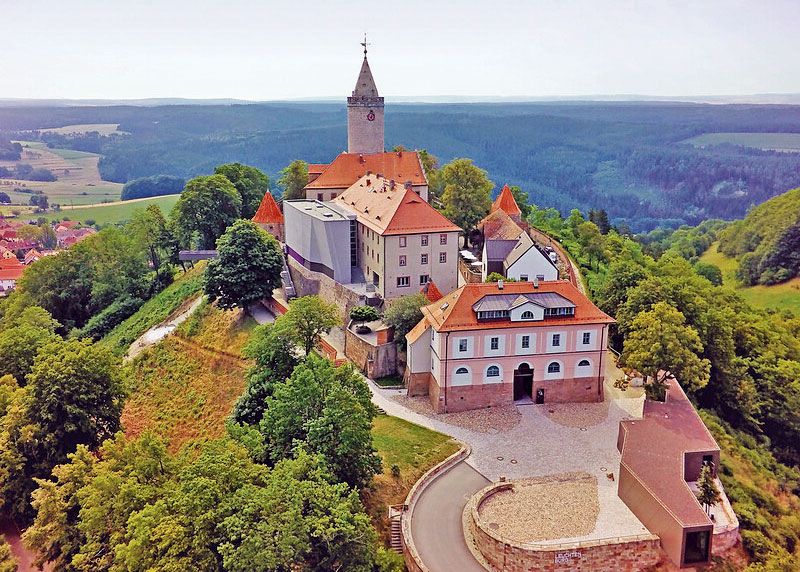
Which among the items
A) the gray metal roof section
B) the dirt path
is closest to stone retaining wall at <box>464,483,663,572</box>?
the gray metal roof section

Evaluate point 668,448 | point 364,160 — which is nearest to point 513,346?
point 668,448

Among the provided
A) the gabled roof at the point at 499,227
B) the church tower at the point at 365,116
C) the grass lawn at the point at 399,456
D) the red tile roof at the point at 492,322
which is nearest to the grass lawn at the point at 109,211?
the church tower at the point at 365,116

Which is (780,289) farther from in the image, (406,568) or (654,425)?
(406,568)

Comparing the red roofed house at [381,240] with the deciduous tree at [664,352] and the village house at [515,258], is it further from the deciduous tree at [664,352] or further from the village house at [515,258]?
the deciduous tree at [664,352]

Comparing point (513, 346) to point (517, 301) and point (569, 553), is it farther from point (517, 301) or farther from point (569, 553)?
point (569, 553)

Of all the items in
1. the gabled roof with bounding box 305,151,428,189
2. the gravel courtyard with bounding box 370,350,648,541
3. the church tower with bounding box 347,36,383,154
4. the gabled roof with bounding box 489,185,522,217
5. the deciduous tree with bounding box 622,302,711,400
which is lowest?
the gravel courtyard with bounding box 370,350,648,541

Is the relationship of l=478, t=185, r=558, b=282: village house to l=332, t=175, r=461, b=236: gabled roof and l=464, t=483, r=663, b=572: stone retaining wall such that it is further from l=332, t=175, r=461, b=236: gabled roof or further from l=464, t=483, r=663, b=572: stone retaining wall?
l=464, t=483, r=663, b=572: stone retaining wall
